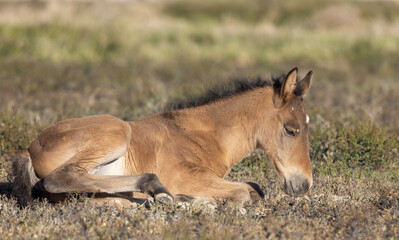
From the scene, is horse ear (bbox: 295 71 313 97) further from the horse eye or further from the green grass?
the green grass

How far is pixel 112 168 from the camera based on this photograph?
587 cm

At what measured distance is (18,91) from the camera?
13422 mm

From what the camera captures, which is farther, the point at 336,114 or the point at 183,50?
the point at 183,50

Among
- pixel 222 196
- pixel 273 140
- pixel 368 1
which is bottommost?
pixel 368 1

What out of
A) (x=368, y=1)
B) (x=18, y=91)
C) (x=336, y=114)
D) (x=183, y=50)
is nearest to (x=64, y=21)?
(x=183, y=50)

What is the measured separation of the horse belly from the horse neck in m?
1.12

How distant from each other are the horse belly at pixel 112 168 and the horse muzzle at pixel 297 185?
6.10 feet

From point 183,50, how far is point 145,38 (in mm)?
1922

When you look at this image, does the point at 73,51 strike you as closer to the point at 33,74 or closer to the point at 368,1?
the point at 33,74

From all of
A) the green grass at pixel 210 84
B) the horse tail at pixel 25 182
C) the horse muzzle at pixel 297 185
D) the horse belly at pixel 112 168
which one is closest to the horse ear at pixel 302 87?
the horse muzzle at pixel 297 185

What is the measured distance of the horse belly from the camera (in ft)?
18.9

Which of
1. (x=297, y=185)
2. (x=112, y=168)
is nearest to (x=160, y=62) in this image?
(x=112, y=168)

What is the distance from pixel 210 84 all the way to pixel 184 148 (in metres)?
1.21

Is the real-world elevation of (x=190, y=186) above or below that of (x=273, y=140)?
below
